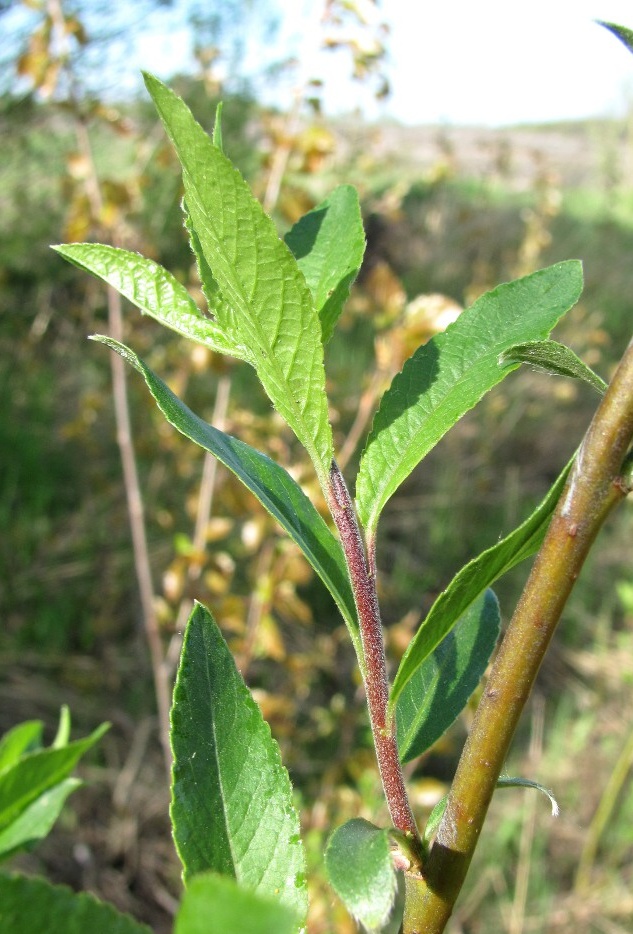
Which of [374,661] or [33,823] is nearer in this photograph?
[374,661]

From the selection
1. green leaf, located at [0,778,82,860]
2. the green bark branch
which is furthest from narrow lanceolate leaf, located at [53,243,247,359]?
green leaf, located at [0,778,82,860]

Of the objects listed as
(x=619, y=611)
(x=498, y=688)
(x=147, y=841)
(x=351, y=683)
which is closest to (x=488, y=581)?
(x=498, y=688)

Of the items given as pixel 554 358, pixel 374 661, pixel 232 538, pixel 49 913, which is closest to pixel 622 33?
pixel 554 358

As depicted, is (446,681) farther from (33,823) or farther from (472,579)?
(33,823)

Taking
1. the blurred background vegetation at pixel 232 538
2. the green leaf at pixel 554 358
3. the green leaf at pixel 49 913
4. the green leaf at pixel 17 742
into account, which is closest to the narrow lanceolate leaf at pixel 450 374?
the green leaf at pixel 554 358

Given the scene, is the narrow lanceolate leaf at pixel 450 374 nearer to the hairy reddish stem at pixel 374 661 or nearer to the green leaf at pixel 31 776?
the hairy reddish stem at pixel 374 661

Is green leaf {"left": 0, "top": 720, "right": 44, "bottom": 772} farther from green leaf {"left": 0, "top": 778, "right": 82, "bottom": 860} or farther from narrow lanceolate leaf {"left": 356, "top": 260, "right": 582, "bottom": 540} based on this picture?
narrow lanceolate leaf {"left": 356, "top": 260, "right": 582, "bottom": 540}

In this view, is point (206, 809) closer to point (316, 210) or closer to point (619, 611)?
point (316, 210)
